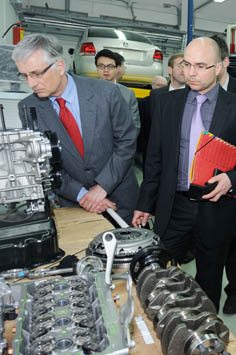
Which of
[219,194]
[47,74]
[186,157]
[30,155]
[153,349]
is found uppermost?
[47,74]

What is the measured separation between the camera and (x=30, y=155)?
3.44ft

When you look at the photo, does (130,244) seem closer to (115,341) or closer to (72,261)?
(72,261)

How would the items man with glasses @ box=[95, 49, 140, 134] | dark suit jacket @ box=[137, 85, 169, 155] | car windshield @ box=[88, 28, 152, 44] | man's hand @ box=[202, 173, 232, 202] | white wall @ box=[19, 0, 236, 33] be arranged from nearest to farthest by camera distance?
man's hand @ box=[202, 173, 232, 202], man with glasses @ box=[95, 49, 140, 134], dark suit jacket @ box=[137, 85, 169, 155], car windshield @ box=[88, 28, 152, 44], white wall @ box=[19, 0, 236, 33]

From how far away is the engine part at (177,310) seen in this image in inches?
21.8

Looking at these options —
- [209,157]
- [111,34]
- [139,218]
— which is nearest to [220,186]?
[209,157]

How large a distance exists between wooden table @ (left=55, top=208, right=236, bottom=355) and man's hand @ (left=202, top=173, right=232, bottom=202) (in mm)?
471

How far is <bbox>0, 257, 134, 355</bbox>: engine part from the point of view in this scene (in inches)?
20.9

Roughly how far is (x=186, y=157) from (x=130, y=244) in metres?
0.74

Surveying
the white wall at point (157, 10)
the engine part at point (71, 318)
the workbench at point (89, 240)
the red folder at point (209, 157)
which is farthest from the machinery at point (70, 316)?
the white wall at point (157, 10)

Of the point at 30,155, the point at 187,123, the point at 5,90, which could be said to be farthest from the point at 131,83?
the point at 30,155

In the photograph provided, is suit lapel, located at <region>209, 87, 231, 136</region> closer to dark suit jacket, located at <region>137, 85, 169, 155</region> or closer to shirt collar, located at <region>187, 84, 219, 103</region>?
shirt collar, located at <region>187, 84, 219, 103</region>

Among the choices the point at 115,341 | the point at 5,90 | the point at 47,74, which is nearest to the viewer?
the point at 115,341

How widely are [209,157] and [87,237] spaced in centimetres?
59

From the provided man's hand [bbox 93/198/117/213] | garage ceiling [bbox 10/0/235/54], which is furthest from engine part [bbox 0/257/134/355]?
garage ceiling [bbox 10/0/235/54]
